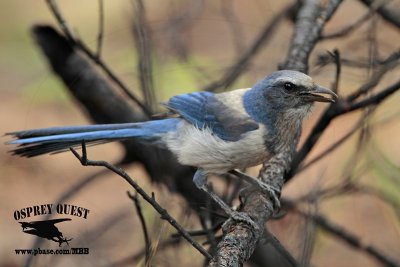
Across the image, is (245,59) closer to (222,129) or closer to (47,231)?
(222,129)

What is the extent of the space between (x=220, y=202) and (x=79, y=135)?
84 cm

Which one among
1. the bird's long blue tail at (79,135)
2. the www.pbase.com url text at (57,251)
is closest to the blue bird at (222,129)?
the bird's long blue tail at (79,135)

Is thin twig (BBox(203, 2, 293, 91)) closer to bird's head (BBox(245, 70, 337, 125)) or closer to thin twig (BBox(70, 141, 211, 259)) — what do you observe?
bird's head (BBox(245, 70, 337, 125))

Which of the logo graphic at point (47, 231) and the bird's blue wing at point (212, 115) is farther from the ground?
the bird's blue wing at point (212, 115)

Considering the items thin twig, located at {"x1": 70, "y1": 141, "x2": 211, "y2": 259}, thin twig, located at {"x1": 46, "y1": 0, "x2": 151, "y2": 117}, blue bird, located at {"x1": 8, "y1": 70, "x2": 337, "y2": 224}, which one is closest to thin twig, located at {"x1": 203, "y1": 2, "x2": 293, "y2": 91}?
blue bird, located at {"x1": 8, "y1": 70, "x2": 337, "y2": 224}

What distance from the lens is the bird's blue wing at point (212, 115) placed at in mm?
4086

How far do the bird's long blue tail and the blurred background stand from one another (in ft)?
1.00

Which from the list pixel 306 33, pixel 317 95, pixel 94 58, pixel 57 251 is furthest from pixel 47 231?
pixel 306 33

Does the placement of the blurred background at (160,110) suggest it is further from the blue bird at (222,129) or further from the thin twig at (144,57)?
the blue bird at (222,129)

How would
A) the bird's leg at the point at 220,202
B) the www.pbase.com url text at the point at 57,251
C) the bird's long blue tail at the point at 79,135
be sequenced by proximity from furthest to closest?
the bird's long blue tail at the point at 79,135 → the www.pbase.com url text at the point at 57,251 → the bird's leg at the point at 220,202

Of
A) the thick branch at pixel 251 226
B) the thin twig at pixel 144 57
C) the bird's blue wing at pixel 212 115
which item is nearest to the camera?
the thick branch at pixel 251 226

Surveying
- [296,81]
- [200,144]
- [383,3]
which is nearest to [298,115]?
[296,81]

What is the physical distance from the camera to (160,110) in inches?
196

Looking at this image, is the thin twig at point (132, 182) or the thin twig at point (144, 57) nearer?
the thin twig at point (132, 182)
